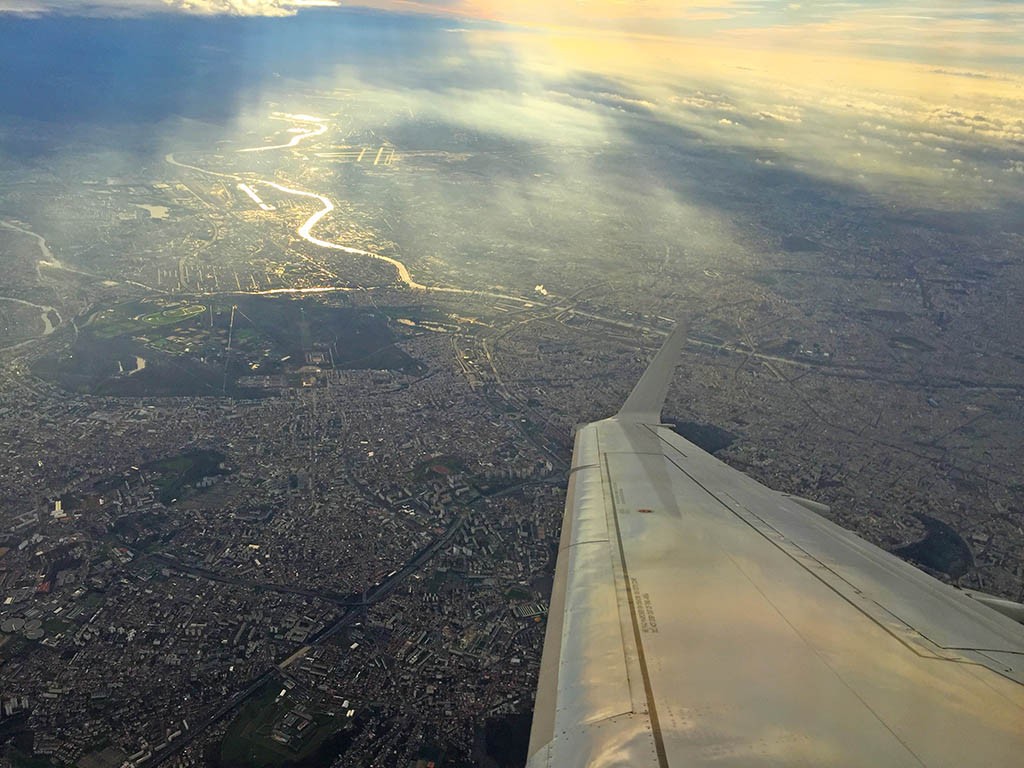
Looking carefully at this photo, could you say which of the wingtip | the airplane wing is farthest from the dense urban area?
the airplane wing

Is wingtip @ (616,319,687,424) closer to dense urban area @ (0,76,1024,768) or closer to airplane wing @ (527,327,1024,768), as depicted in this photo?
airplane wing @ (527,327,1024,768)

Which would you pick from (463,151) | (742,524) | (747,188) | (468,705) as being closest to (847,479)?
(468,705)

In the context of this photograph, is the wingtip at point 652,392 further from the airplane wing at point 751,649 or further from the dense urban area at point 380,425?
the dense urban area at point 380,425

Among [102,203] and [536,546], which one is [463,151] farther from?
[536,546]

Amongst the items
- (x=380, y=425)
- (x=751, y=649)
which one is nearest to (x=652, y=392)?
(x=751, y=649)

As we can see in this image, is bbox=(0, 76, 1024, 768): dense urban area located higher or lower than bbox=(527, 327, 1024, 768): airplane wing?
lower

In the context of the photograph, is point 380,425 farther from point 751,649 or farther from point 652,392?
point 751,649
